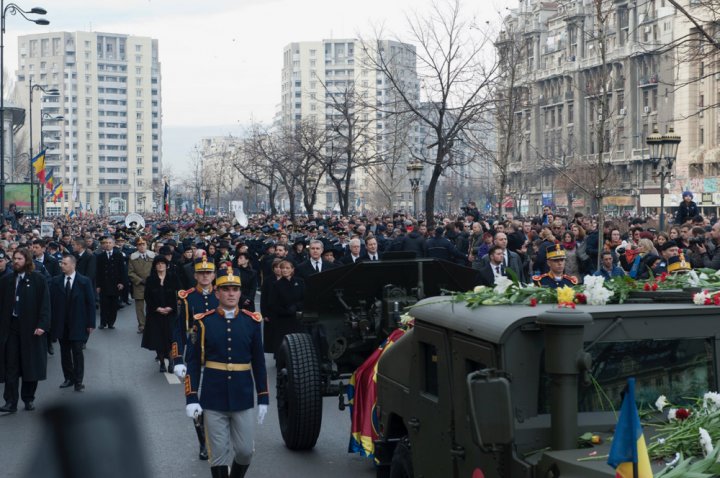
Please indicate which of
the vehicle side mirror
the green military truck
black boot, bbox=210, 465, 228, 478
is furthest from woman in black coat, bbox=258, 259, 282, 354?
the vehicle side mirror

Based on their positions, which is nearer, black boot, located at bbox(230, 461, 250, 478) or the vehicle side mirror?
the vehicle side mirror

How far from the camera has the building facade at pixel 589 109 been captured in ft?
236

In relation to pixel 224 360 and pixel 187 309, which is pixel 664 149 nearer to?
pixel 187 309

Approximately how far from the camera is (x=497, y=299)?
605 centimetres

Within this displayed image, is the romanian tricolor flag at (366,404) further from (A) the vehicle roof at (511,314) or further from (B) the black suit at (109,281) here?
(B) the black suit at (109,281)

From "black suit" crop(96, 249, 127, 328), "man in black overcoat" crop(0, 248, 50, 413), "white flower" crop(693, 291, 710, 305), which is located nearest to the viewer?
"white flower" crop(693, 291, 710, 305)

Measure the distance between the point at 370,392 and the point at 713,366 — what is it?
346 centimetres

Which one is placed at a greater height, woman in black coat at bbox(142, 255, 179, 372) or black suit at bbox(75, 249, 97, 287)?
black suit at bbox(75, 249, 97, 287)

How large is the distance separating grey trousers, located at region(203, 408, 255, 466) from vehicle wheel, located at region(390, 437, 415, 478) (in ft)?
4.81

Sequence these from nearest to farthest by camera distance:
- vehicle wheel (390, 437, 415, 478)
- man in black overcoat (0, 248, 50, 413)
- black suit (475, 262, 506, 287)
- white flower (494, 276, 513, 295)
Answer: white flower (494, 276, 513, 295) → vehicle wheel (390, 437, 415, 478) → man in black overcoat (0, 248, 50, 413) → black suit (475, 262, 506, 287)

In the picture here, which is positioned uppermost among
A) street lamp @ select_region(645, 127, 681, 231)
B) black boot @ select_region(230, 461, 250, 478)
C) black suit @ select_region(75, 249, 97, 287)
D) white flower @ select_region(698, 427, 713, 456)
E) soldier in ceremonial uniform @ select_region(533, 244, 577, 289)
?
street lamp @ select_region(645, 127, 681, 231)

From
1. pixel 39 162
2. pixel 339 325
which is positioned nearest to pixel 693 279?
pixel 339 325

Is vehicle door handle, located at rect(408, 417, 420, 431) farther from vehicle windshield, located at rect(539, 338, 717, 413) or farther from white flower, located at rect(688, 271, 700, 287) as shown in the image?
white flower, located at rect(688, 271, 700, 287)

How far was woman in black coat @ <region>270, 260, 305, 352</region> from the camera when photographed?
47.7ft
